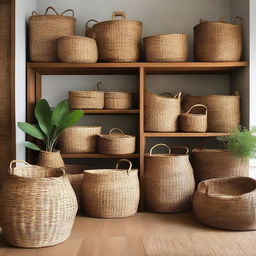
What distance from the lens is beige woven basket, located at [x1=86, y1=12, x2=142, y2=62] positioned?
349 cm

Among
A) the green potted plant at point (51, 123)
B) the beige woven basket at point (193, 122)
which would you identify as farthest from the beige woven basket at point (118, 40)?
the beige woven basket at point (193, 122)

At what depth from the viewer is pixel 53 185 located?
8.18ft

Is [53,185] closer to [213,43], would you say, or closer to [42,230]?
[42,230]

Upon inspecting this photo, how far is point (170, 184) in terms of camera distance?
3328mm

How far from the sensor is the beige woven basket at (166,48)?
136 inches

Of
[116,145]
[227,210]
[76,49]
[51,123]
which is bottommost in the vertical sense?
[227,210]

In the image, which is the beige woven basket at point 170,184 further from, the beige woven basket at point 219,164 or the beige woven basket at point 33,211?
the beige woven basket at point 33,211

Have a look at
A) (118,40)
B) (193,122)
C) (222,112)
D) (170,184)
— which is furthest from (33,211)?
(222,112)

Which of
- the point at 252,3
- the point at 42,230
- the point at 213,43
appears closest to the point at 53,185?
the point at 42,230

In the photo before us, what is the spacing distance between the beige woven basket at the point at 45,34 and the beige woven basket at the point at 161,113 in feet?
3.32

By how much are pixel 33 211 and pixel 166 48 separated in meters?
1.90

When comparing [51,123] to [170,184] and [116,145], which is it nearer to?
[116,145]

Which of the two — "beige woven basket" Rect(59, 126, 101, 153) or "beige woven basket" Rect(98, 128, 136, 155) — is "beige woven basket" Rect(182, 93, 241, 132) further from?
"beige woven basket" Rect(59, 126, 101, 153)

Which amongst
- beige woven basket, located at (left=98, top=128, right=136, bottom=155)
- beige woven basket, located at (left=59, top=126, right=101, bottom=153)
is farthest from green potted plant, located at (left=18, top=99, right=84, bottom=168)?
beige woven basket, located at (left=98, top=128, right=136, bottom=155)
